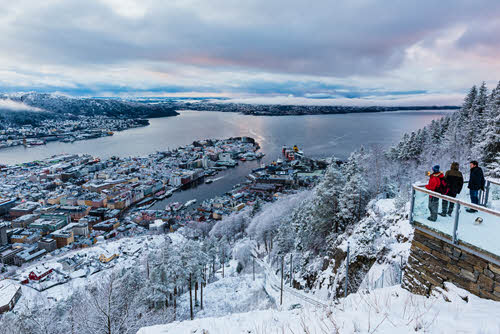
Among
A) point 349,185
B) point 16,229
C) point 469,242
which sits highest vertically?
point 469,242

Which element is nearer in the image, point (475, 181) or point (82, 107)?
point (475, 181)

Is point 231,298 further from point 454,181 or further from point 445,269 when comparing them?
point 454,181

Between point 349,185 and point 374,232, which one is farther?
point 349,185

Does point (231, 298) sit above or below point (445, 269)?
below

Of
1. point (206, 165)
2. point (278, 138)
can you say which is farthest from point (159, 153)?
point (278, 138)

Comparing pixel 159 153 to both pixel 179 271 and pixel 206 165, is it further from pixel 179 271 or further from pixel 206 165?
pixel 179 271

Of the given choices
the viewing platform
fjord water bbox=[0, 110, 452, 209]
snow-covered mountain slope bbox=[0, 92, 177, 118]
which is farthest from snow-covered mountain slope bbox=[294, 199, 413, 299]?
snow-covered mountain slope bbox=[0, 92, 177, 118]

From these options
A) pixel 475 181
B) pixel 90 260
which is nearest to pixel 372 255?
pixel 475 181

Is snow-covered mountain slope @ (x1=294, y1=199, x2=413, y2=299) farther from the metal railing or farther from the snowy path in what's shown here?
the metal railing
